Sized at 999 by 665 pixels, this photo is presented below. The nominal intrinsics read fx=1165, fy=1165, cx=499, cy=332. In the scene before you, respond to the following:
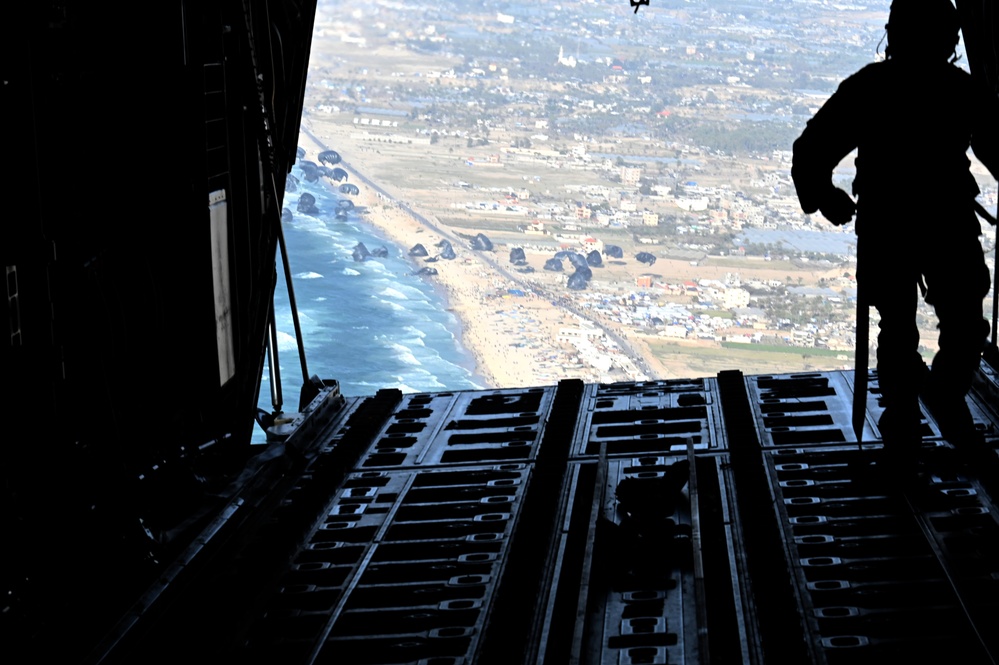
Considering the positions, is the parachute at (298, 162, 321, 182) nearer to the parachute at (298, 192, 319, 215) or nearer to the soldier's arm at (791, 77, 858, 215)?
the parachute at (298, 192, 319, 215)

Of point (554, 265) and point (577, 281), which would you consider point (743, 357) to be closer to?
point (577, 281)

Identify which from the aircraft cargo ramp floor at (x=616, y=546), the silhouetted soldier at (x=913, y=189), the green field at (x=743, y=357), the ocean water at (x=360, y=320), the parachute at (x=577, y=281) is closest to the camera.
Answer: the aircraft cargo ramp floor at (x=616, y=546)

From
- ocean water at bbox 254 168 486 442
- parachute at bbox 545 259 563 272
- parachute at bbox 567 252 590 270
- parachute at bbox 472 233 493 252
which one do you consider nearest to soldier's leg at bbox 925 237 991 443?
ocean water at bbox 254 168 486 442

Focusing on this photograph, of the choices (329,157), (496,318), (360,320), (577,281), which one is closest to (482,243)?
(577,281)

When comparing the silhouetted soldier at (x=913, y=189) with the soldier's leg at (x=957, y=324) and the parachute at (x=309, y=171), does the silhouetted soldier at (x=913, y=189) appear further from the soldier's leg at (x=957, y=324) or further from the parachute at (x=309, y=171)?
the parachute at (x=309, y=171)

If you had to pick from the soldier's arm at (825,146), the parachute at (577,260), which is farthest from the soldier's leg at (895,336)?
the parachute at (577,260)

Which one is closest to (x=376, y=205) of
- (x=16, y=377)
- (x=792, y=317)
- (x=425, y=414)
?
(x=792, y=317)

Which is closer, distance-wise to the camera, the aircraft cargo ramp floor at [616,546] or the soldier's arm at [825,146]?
the aircraft cargo ramp floor at [616,546]
